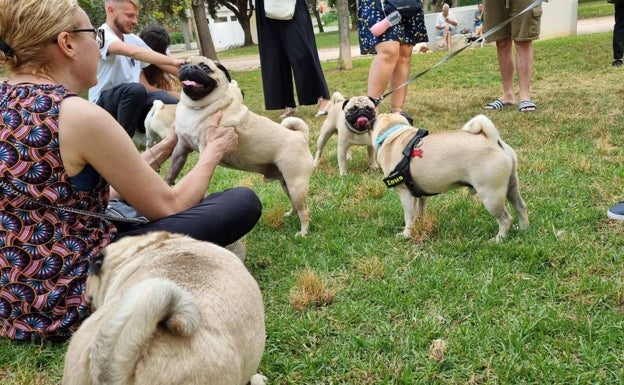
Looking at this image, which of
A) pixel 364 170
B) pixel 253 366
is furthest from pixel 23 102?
pixel 364 170

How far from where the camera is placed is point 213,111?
3.92 metres

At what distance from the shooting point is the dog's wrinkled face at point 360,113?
464cm

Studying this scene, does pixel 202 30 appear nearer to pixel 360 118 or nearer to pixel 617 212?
pixel 360 118

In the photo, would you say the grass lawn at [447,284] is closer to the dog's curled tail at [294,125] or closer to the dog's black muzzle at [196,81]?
the dog's curled tail at [294,125]

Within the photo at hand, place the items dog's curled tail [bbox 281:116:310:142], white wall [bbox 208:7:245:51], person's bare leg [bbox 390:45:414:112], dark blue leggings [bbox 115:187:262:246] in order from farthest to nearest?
1. white wall [bbox 208:7:245:51]
2. person's bare leg [bbox 390:45:414:112]
3. dog's curled tail [bbox 281:116:310:142]
4. dark blue leggings [bbox 115:187:262:246]

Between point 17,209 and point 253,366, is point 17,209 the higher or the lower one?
the higher one

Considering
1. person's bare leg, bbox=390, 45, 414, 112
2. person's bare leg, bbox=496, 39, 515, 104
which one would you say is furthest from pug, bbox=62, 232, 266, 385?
person's bare leg, bbox=496, 39, 515, 104

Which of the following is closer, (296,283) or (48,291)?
(48,291)

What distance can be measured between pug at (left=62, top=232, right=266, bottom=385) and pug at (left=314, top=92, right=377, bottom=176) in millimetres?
3004

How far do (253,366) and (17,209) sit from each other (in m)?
1.24

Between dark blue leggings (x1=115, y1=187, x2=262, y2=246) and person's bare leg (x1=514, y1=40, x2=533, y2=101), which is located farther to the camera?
person's bare leg (x1=514, y1=40, x2=533, y2=101)

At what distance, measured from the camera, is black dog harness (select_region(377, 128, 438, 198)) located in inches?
145

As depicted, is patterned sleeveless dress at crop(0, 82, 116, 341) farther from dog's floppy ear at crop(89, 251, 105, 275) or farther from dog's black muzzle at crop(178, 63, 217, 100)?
dog's black muzzle at crop(178, 63, 217, 100)

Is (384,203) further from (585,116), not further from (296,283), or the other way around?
(585,116)
